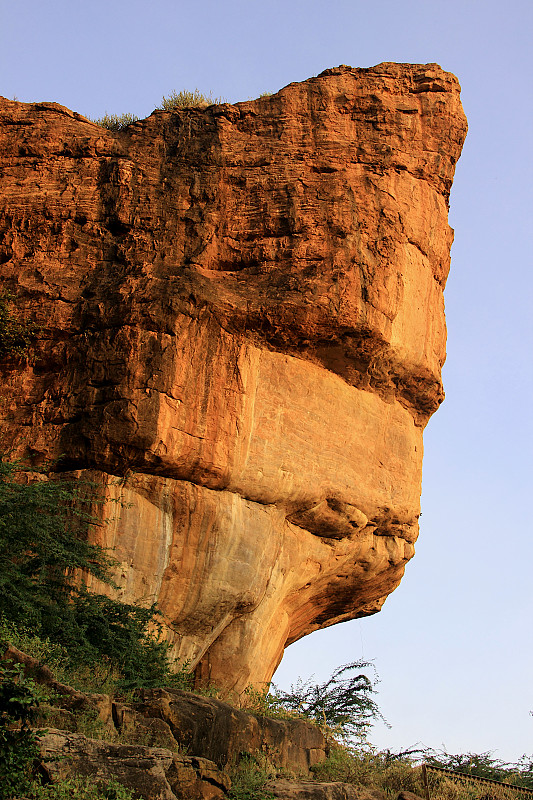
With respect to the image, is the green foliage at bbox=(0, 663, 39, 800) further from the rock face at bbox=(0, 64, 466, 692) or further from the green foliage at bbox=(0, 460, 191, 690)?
the rock face at bbox=(0, 64, 466, 692)

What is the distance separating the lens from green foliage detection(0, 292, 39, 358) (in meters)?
15.2

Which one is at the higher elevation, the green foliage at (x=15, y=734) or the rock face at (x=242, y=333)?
the rock face at (x=242, y=333)

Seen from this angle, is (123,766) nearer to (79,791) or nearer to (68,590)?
(79,791)

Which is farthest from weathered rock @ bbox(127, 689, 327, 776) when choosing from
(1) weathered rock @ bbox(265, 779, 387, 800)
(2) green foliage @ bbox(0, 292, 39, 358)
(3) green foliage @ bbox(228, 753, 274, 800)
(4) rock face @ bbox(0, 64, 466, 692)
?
(2) green foliage @ bbox(0, 292, 39, 358)

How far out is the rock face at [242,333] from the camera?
14.2 metres

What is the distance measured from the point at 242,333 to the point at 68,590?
16.0ft

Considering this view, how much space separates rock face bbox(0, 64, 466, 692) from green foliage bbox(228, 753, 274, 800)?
347cm

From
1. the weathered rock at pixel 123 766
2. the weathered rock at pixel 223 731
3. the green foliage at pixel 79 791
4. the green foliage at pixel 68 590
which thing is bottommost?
the green foliage at pixel 79 791

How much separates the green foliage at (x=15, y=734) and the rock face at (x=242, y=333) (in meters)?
5.21

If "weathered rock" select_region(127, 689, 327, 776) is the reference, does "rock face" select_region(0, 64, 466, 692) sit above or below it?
above

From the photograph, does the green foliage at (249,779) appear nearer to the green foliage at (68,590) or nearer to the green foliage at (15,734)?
the green foliage at (68,590)

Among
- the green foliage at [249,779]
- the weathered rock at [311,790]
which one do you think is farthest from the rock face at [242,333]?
the weathered rock at [311,790]

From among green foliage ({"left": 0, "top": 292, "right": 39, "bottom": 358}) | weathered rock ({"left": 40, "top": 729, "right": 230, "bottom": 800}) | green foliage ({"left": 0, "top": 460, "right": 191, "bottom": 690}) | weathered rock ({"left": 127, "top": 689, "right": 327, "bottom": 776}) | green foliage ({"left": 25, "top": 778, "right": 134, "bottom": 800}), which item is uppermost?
green foliage ({"left": 0, "top": 292, "right": 39, "bottom": 358})

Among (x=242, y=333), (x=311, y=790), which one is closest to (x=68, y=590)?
(x=311, y=790)
